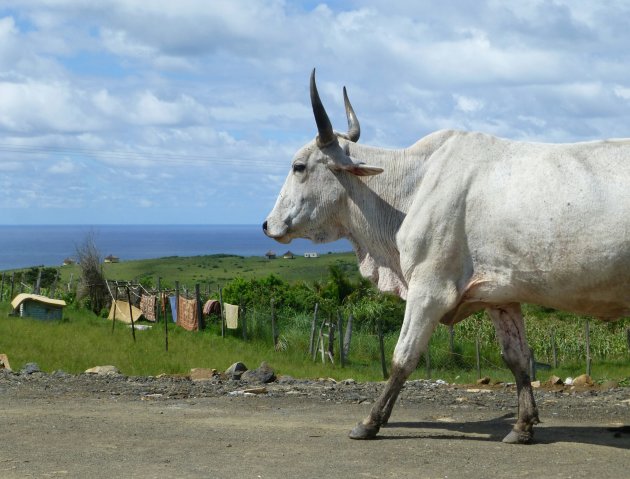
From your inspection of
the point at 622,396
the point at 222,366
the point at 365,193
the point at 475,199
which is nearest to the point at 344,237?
the point at 365,193

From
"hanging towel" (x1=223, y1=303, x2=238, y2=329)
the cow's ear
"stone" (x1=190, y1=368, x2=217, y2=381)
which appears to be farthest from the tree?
the cow's ear

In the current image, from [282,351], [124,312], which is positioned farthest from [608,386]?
[124,312]

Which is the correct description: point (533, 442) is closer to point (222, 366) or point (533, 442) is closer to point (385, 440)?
point (385, 440)

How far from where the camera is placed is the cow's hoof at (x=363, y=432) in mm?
8695

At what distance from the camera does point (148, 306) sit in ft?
115

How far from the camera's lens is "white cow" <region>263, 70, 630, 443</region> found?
26.2 ft

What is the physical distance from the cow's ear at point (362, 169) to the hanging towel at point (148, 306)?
2577 centimetres

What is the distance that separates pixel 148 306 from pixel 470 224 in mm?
27522

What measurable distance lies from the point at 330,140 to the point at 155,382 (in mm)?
4900

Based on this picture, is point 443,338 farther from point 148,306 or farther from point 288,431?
point 288,431

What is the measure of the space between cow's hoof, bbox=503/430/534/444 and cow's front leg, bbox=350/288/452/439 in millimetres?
993

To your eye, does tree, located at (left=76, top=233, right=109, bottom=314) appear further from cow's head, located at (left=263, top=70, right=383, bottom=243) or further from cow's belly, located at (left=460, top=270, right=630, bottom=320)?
A: cow's belly, located at (left=460, top=270, right=630, bottom=320)

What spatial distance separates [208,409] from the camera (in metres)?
10.7

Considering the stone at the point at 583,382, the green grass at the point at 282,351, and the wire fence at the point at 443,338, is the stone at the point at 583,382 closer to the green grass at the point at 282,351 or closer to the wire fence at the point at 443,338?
the green grass at the point at 282,351
